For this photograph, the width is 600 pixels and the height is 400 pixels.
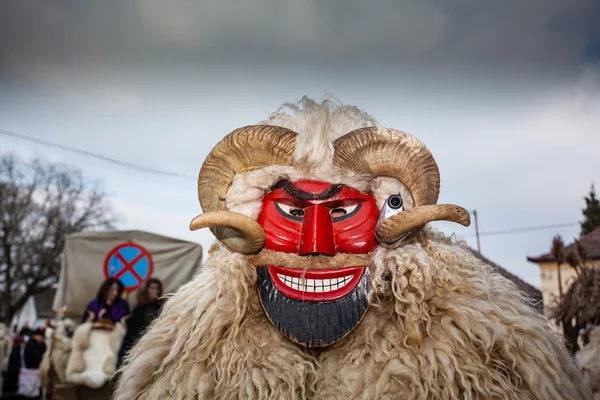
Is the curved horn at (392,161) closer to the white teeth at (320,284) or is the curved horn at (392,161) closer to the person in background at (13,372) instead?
the white teeth at (320,284)

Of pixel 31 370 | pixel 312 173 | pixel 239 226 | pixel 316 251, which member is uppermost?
pixel 312 173

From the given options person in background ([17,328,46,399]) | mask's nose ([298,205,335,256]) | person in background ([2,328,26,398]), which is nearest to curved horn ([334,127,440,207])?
mask's nose ([298,205,335,256])

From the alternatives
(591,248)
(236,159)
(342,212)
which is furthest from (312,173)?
(591,248)

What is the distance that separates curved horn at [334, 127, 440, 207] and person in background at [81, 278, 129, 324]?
5.32m

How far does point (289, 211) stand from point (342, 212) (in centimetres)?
29

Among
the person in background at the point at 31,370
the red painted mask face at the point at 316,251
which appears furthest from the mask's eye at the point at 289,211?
the person in background at the point at 31,370

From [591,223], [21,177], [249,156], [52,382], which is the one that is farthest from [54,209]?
[591,223]

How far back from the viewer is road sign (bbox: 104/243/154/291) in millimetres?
7164

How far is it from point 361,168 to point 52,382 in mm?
7185

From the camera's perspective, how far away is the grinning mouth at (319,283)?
236 cm

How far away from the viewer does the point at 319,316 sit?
230 cm

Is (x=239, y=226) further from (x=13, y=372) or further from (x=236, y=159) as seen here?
(x=13, y=372)

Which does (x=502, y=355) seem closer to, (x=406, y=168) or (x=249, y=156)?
(x=406, y=168)

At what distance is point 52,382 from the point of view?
7414 mm
